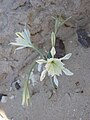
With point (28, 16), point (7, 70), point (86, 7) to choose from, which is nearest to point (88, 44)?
point (86, 7)

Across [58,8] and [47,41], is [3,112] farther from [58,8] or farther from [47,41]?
[58,8]

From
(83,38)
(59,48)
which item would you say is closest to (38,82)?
(59,48)

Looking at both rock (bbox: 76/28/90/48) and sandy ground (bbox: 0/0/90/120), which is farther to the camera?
rock (bbox: 76/28/90/48)

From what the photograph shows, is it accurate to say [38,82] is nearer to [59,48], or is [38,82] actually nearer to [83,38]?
[59,48]

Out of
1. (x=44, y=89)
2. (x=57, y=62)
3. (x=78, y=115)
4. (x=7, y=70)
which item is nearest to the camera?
(x=57, y=62)

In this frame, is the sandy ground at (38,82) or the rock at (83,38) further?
the rock at (83,38)

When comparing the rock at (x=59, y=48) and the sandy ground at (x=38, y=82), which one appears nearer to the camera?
the sandy ground at (x=38, y=82)

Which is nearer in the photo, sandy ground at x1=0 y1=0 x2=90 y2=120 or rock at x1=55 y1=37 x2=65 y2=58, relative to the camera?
sandy ground at x1=0 y1=0 x2=90 y2=120

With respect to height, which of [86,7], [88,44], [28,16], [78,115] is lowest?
[78,115]
